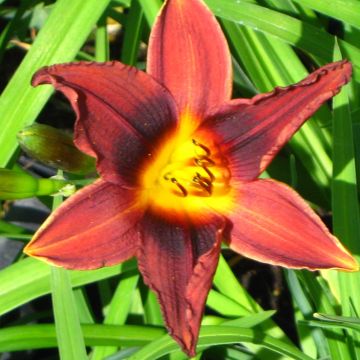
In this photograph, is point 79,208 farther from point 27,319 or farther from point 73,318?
point 27,319

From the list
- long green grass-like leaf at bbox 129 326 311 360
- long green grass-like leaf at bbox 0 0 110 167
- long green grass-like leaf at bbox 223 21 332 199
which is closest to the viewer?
long green grass-like leaf at bbox 129 326 311 360

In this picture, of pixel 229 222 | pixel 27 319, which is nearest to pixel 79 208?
pixel 229 222

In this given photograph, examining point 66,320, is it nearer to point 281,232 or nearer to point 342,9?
point 281,232

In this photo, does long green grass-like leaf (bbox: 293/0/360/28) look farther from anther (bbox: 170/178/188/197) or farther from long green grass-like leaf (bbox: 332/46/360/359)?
anther (bbox: 170/178/188/197)

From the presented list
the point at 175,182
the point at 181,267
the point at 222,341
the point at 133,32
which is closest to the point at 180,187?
the point at 175,182

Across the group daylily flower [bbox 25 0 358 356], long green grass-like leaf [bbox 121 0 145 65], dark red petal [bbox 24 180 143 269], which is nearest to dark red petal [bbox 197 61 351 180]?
daylily flower [bbox 25 0 358 356]

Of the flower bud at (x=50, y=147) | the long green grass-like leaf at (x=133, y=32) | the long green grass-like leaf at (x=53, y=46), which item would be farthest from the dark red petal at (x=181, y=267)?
the long green grass-like leaf at (x=133, y=32)

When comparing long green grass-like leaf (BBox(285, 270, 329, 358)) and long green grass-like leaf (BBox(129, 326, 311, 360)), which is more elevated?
long green grass-like leaf (BBox(285, 270, 329, 358))
